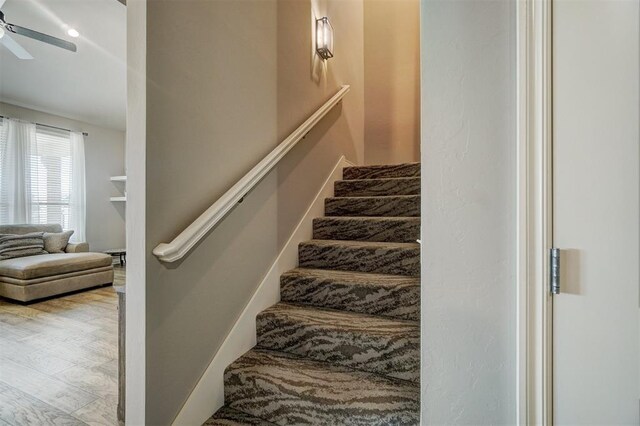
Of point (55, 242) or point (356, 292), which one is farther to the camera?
point (55, 242)

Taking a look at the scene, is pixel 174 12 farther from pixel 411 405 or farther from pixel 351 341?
pixel 411 405

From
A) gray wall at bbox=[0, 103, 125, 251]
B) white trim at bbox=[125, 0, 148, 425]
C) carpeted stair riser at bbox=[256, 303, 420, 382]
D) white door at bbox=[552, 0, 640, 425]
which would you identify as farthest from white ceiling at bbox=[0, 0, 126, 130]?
white door at bbox=[552, 0, 640, 425]

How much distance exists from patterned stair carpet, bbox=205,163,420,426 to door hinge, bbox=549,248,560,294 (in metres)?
0.69

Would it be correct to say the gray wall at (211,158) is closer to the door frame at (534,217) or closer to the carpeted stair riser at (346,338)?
the carpeted stair riser at (346,338)

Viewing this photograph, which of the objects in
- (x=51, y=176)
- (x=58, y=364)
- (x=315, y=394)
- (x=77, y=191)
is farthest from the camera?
(x=77, y=191)

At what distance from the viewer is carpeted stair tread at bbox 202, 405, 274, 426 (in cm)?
118

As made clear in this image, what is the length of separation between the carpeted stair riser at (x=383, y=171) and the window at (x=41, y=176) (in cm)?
539

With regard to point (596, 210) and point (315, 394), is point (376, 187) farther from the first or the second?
point (596, 210)

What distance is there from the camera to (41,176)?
16.2 feet

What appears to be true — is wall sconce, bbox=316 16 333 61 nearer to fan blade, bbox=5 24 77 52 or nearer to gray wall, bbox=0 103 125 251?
fan blade, bbox=5 24 77 52

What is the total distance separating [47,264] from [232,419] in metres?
3.84

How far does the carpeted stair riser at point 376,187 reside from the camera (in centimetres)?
235

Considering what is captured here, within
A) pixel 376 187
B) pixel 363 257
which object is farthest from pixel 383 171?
pixel 363 257

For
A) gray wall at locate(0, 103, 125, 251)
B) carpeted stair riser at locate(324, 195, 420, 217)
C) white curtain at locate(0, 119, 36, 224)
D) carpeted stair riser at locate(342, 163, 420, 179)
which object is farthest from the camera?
gray wall at locate(0, 103, 125, 251)
